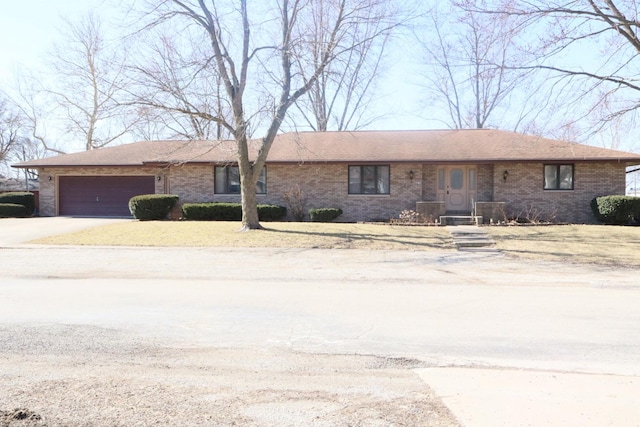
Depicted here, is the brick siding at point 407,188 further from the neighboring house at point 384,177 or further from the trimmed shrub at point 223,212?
the trimmed shrub at point 223,212

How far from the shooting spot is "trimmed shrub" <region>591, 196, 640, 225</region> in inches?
827

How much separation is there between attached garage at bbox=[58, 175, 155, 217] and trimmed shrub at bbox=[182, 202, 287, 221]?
201 inches

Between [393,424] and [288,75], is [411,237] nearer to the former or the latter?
[288,75]

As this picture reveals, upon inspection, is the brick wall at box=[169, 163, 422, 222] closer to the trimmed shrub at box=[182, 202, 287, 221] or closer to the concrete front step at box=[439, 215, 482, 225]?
the trimmed shrub at box=[182, 202, 287, 221]

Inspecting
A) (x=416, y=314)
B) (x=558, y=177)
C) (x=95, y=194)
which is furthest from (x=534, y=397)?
(x=95, y=194)

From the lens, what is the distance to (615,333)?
20.9 ft

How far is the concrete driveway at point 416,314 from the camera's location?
171 inches

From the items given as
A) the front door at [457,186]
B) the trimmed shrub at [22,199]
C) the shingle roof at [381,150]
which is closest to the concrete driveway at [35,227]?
the trimmed shrub at [22,199]

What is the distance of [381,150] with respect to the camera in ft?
81.0

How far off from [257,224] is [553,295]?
11858 millimetres

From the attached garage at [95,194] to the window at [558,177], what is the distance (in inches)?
779

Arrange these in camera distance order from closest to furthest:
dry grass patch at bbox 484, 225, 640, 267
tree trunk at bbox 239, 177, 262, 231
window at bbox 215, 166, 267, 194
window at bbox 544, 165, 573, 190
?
dry grass patch at bbox 484, 225, 640, 267 → tree trunk at bbox 239, 177, 262, 231 → window at bbox 544, 165, 573, 190 → window at bbox 215, 166, 267, 194

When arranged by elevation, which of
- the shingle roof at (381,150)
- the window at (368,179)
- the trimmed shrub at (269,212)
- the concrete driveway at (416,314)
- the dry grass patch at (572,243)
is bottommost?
the concrete driveway at (416,314)

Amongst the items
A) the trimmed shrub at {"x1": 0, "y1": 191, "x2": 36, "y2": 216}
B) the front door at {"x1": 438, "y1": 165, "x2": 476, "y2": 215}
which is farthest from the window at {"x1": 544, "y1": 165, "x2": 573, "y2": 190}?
the trimmed shrub at {"x1": 0, "y1": 191, "x2": 36, "y2": 216}
